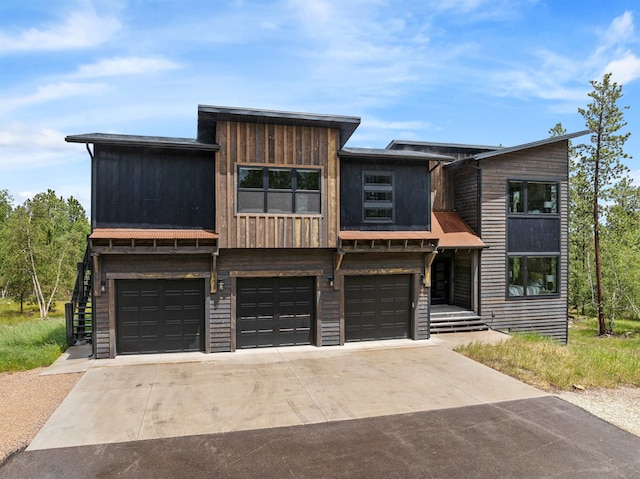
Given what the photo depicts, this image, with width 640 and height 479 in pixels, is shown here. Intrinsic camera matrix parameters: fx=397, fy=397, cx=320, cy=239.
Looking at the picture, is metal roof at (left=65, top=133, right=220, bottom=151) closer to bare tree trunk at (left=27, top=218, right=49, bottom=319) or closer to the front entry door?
the front entry door

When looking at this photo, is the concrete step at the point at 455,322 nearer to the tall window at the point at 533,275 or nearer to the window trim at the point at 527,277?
the window trim at the point at 527,277

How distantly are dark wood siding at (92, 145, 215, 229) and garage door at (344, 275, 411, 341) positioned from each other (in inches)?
178

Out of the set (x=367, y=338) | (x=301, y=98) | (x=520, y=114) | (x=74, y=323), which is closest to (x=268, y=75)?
(x=301, y=98)

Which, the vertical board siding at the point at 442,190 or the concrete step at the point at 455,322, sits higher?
the vertical board siding at the point at 442,190

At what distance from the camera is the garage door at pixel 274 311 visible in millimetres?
10711

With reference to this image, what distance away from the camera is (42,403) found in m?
6.98

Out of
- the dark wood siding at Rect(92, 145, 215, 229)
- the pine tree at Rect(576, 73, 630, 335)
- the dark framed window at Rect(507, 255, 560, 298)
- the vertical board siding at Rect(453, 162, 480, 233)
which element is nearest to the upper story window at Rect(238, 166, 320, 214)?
the dark wood siding at Rect(92, 145, 215, 229)

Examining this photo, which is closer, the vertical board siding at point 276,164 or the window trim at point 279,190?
the vertical board siding at point 276,164

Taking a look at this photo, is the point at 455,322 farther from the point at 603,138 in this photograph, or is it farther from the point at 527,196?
the point at 603,138

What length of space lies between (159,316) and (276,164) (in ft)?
16.2

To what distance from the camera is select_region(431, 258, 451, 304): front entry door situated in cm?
1563

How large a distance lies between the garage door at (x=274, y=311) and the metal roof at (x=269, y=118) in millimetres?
4156

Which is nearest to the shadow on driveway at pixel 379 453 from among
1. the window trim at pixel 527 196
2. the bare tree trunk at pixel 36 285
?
the window trim at pixel 527 196

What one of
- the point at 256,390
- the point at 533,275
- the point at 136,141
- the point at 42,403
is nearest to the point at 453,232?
the point at 533,275
